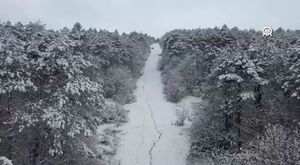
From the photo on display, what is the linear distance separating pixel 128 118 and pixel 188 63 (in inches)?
509

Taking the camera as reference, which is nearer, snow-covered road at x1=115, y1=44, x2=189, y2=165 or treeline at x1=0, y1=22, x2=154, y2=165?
treeline at x1=0, y1=22, x2=154, y2=165

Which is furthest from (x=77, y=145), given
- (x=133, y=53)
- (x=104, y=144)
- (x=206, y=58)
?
(x=133, y=53)

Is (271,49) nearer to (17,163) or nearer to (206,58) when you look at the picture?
(206,58)

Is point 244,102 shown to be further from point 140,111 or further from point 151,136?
point 140,111

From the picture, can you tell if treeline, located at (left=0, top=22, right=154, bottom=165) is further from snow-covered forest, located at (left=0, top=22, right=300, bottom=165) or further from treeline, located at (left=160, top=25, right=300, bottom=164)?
treeline, located at (left=160, top=25, right=300, bottom=164)

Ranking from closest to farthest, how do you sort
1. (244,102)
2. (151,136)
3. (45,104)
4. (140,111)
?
(45,104), (244,102), (151,136), (140,111)

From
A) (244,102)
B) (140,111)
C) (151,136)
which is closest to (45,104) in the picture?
(244,102)

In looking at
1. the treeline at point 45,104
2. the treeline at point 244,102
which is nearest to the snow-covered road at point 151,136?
the treeline at point 244,102

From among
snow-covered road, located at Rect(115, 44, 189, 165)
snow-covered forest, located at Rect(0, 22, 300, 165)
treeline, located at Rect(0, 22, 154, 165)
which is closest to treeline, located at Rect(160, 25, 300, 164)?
snow-covered forest, located at Rect(0, 22, 300, 165)

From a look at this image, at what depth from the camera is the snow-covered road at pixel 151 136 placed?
2580cm

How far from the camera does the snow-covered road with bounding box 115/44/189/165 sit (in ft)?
84.6

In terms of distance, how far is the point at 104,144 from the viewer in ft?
89.8

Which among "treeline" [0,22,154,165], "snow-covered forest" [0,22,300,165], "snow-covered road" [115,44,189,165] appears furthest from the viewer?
"snow-covered road" [115,44,189,165]

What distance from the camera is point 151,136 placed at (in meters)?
29.4
